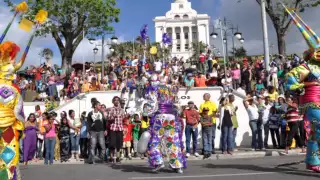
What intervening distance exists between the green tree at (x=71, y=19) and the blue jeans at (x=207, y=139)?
1842cm

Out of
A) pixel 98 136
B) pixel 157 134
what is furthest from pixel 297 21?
pixel 98 136

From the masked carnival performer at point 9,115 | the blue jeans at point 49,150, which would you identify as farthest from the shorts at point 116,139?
the masked carnival performer at point 9,115

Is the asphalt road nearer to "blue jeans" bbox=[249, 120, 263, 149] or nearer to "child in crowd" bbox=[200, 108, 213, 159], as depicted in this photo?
"child in crowd" bbox=[200, 108, 213, 159]

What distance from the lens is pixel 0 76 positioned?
653 cm

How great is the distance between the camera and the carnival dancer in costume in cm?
830

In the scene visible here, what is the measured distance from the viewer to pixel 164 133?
836 centimetres

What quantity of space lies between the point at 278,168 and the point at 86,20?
23.7 m

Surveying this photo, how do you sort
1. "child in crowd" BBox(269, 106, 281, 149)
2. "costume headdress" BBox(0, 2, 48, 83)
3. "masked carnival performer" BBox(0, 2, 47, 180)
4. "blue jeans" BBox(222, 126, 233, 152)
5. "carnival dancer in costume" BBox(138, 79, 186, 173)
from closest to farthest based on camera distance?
"masked carnival performer" BBox(0, 2, 47, 180) < "costume headdress" BBox(0, 2, 48, 83) < "carnival dancer in costume" BBox(138, 79, 186, 173) < "blue jeans" BBox(222, 126, 233, 152) < "child in crowd" BBox(269, 106, 281, 149)

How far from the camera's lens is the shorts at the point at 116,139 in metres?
11.4

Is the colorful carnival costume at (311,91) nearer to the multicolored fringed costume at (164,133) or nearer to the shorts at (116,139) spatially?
the multicolored fringed costume at (164,133)

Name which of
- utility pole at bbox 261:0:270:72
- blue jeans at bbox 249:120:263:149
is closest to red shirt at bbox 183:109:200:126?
blue jeans at bbox 249:120:263:149

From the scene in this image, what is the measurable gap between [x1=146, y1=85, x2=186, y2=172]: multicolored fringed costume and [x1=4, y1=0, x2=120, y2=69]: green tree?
68.3ft

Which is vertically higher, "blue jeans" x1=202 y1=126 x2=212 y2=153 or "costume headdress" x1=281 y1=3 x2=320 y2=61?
"costume headdress" x1=281 y1=3 x2=320 y2=61

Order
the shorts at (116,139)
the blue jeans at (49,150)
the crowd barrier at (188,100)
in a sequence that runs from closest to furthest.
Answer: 1. the shorts at (116,139)
2. the blue jeans at (49,150)
3. the crowd barrier at (188,100)
